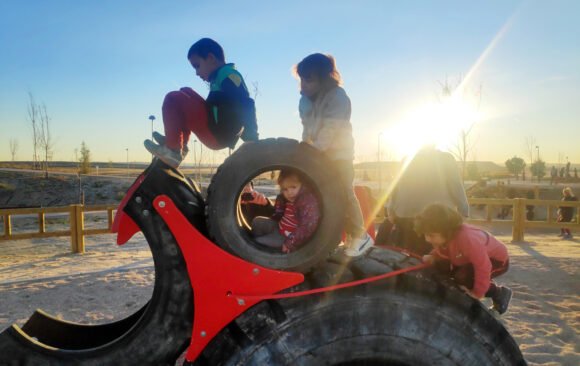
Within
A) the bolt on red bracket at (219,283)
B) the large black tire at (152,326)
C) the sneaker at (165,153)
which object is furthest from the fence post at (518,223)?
the large black tire at (152,326)

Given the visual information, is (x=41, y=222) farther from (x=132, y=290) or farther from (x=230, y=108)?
(x=230, y=108)

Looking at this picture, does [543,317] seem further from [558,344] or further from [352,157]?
[352,157]

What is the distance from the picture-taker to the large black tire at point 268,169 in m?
1.59

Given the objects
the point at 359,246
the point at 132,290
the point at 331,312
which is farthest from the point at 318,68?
the point at 132,290

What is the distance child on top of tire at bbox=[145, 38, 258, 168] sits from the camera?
2.11 meters

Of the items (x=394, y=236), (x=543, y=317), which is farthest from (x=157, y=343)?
(x=543, y=317)

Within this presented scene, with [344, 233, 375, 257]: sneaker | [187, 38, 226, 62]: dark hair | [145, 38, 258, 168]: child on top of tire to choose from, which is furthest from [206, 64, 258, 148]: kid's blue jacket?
[344, 233, 375, 257]: sneaker

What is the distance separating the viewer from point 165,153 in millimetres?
1995

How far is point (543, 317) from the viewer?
4.93m

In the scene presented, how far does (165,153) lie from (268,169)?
0.66 m

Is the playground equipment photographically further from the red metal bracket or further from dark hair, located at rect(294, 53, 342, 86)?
dark hair, located at rect(294, 53, 342, 86)

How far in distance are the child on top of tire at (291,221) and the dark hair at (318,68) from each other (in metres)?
0.78

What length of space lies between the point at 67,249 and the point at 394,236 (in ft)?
31.4

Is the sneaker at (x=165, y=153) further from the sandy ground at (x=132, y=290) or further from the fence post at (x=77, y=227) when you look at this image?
the fence post at (x=77, y=227)
